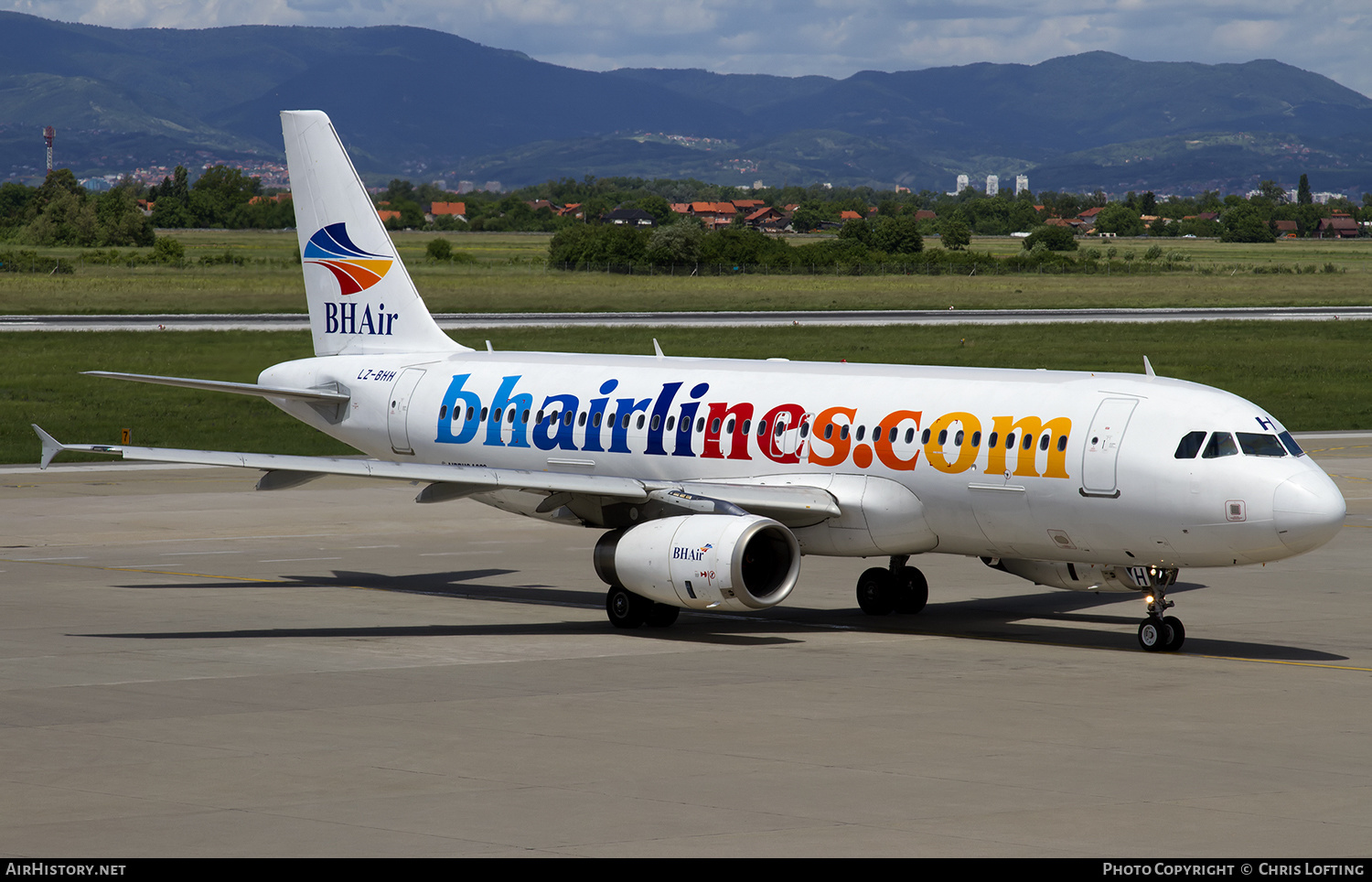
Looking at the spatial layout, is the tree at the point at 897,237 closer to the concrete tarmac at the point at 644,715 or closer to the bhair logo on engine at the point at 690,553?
the concrete tarmac at the point at 644,715

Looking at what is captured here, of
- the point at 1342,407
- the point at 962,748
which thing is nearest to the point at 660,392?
the point at 962,748

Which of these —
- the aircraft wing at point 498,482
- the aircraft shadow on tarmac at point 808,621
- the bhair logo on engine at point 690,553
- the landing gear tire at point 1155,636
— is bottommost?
the aircraft shadow on tarmac at point 808,621

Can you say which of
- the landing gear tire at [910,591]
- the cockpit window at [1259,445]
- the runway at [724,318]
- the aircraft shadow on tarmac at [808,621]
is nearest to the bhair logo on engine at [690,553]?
the aircraft shadow on tarmac at [808,621]

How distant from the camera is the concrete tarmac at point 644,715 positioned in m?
15.1

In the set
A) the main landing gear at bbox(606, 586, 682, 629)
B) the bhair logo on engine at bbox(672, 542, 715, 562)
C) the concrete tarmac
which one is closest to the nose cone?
the concrete tarmac

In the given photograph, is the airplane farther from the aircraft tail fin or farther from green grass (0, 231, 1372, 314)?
green grass (0, 231, 1372, 314)

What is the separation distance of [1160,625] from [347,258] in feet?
61.4

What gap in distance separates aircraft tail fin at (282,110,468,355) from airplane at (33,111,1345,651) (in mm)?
2250

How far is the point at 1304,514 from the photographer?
2384cm

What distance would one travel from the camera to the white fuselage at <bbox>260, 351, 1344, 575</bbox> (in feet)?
80.9

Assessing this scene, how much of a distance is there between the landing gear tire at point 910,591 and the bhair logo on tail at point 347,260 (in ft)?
42.5

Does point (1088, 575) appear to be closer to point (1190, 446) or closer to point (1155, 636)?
point (1155, 636)

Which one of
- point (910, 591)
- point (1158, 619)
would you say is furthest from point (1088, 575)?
point (910, 591)
